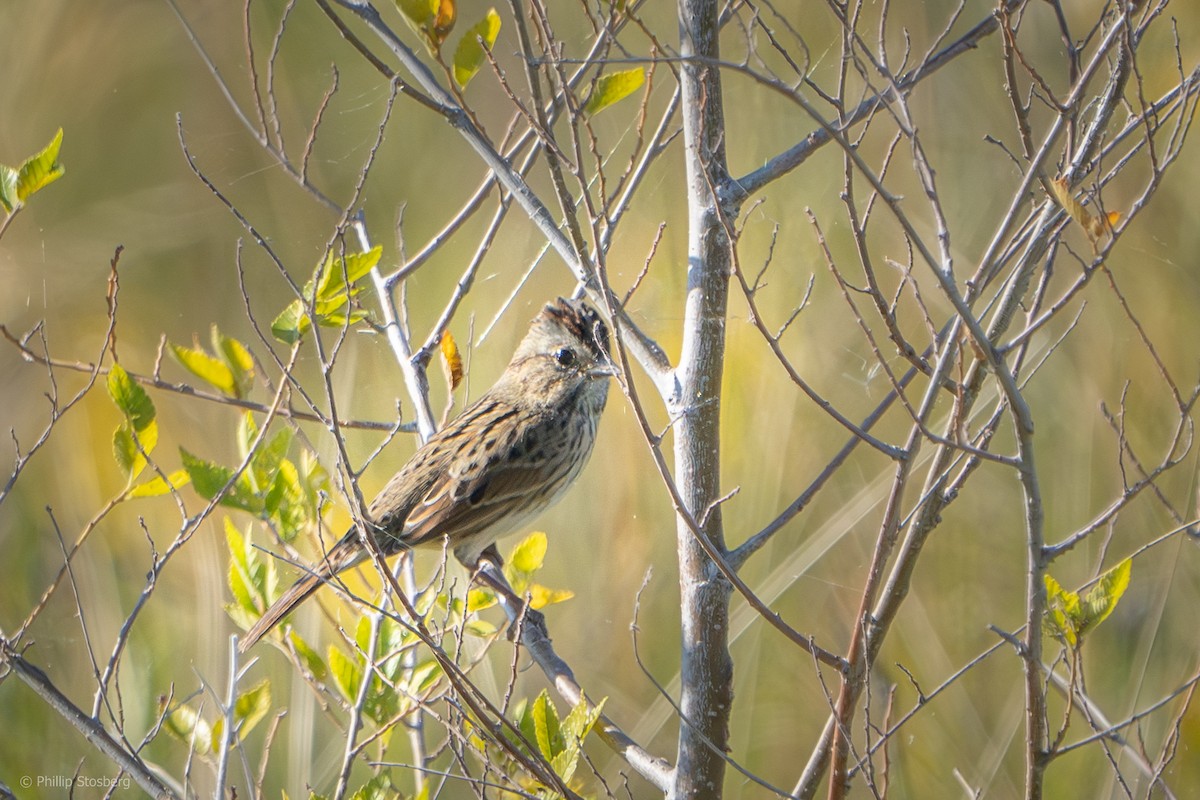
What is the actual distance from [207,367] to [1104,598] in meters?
1.89

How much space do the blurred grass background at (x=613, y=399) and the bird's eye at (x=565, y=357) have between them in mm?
554

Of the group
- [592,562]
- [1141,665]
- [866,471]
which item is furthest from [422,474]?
[1141,665]

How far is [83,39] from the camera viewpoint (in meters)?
4.44

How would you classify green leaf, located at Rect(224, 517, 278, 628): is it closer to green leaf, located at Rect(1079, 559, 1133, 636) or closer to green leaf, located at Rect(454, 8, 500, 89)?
green leaf, located at Rect(454, 8, 500, 89)

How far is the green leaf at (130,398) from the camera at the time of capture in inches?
86.4

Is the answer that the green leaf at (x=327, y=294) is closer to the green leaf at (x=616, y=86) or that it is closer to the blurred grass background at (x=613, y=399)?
the green leaf at (x=616, y=86)

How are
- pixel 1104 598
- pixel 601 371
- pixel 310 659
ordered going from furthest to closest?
pixel 601 371 → pixel 310 659 → pixel 1104 598

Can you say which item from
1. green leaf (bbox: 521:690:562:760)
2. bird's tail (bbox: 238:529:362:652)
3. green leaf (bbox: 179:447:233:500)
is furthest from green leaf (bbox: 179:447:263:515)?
green leaf (bbox: 521:690:562:760)

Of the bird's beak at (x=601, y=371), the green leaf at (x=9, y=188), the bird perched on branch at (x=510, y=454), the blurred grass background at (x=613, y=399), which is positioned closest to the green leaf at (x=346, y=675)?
the bird perched on branch at (x=510, y=454)

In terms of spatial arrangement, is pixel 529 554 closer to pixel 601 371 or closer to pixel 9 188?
pixel 601 371

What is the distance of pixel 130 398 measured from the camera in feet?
7.29

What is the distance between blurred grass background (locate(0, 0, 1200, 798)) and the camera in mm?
3744

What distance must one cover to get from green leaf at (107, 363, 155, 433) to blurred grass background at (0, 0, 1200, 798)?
1.75 meters

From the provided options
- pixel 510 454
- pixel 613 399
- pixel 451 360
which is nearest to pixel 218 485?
pixel 451 360
